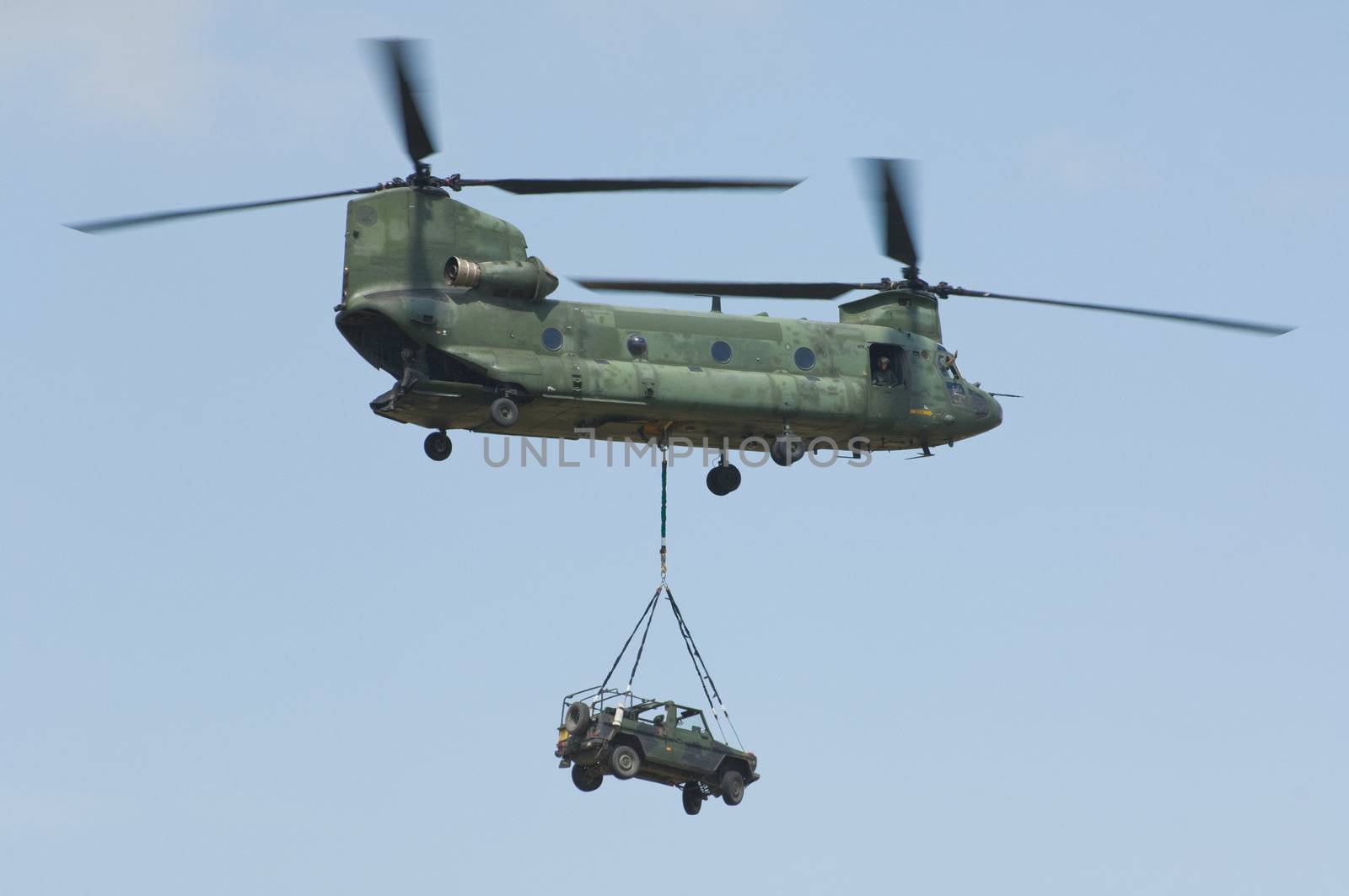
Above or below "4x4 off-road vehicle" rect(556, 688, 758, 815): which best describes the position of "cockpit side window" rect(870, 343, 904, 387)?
above

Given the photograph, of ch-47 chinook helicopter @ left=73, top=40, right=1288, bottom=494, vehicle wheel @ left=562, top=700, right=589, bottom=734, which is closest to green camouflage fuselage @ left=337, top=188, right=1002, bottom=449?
ch-47 chinook helicopter @ left=73, top=40, right=1288, bottom=494

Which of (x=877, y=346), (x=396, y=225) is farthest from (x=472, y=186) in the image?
(x=877, y=346)

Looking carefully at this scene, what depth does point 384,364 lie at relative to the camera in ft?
154

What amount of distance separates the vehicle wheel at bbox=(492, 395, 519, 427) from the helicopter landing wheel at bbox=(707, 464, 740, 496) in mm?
5658

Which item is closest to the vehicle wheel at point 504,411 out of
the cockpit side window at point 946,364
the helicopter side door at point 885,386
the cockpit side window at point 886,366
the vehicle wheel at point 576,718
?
the vehicle wheel at point 576,718

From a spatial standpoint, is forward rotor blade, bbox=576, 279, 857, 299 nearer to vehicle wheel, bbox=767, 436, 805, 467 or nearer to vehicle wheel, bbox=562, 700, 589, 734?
vehicle wheel, bbox=767, 436, 805, 467

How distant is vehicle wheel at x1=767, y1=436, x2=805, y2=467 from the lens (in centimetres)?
5044

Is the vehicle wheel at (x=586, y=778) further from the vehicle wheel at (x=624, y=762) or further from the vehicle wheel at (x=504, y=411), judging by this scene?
the vehicle wheel at (x=504, y=411)

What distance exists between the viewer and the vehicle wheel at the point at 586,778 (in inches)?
1859

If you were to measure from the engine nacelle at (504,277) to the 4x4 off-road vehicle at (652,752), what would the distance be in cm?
742

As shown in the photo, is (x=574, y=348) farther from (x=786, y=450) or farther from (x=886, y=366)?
(x=886, y=366)

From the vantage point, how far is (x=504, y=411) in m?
46.8

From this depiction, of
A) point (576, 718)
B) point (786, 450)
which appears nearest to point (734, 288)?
point (786, 450)

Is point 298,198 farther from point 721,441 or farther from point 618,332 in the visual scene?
point 721,441
